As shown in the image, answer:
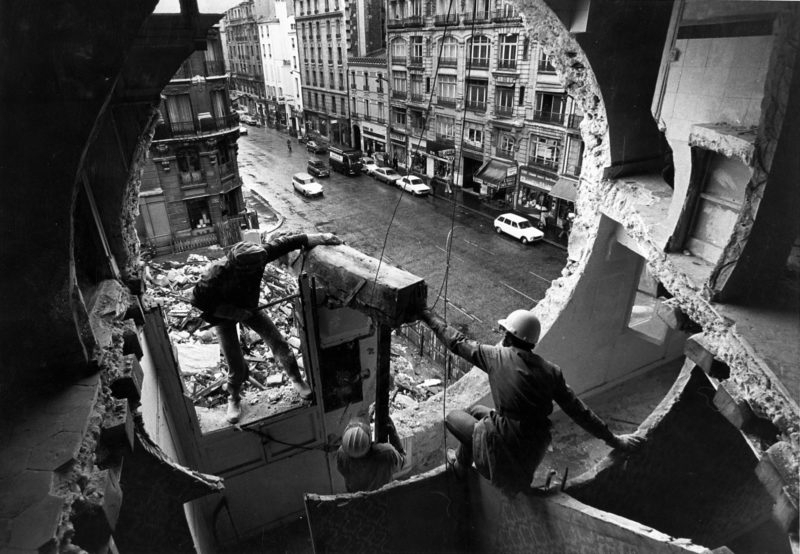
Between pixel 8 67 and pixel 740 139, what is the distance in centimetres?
591

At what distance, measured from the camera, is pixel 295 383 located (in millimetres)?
6488

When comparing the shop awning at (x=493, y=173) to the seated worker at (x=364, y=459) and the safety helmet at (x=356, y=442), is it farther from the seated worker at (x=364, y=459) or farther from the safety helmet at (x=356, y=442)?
the safety helmet at (x=356, y=442)

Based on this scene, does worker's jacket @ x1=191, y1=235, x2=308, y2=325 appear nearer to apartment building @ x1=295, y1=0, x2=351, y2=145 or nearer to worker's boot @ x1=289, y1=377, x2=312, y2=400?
worker's boot @ x1=289, y1=377, x2=312, y2=400

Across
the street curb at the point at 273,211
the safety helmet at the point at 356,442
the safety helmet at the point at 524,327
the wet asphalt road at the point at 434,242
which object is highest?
the safety helmet at the point at 524,327

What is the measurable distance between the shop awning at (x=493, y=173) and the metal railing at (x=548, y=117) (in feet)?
10.3

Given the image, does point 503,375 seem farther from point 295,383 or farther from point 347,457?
point 295,383

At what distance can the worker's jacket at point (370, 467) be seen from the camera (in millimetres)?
5047

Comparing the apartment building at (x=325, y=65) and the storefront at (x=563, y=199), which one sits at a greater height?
the apartment building at (x=325, y=65)

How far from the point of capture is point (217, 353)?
31.3 feet

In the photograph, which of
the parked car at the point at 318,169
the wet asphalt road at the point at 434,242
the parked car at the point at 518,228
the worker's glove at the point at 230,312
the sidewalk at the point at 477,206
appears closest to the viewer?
the worker's glove at the point at 230,312

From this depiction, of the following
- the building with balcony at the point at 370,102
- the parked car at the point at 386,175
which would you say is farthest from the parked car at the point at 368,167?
the building with balcony at the point at 370,102

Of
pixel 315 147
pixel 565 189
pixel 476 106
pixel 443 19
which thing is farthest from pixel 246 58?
pixel 565 189

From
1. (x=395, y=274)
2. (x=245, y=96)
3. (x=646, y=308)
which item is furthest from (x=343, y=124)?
(x=395, y=274)

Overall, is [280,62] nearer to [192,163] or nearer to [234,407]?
[192,163]
